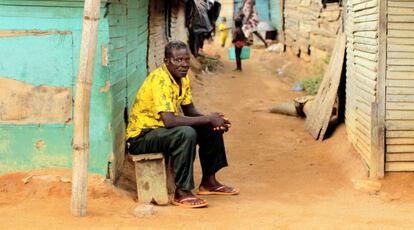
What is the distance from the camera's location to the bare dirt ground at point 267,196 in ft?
13.7

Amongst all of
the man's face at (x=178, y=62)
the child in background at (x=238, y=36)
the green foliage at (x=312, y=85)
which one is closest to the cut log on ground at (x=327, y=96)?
the green foliage at (x=312, y=85)

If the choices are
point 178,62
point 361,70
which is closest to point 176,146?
point 178,62

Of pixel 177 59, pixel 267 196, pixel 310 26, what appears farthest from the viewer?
pixel 310 26

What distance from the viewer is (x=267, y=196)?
17.8 ft

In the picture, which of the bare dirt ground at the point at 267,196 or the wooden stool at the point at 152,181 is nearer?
the bare dirt ground at the point at 267,196

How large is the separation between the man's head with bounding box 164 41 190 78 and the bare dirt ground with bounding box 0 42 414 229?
3.64ft

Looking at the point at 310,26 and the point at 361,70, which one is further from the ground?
the point at 310,26

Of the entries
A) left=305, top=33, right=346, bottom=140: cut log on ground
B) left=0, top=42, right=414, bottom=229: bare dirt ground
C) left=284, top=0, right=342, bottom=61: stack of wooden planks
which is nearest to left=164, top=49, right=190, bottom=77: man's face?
left=0, top=42, right=414, bottom=229: bare dirt ground

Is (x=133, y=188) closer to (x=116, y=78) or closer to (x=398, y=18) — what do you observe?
(x=116, y=78)

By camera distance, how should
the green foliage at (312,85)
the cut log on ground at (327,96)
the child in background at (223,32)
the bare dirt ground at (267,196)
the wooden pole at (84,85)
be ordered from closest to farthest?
1. the wooden pole at (84,85)
2. the bare dirt ground at (267,196)
3. the cut log on ground at (327,96)
4. the green foliage at (312,85)
5. the child in background at (223,32)

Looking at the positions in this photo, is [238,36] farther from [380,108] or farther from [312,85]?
[380,108]

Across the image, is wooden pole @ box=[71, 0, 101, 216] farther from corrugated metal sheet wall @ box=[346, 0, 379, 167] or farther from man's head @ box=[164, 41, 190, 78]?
corrugated metal sheet wall @ box=[346, 0, 379, 167]

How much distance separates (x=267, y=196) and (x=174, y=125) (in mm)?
1385

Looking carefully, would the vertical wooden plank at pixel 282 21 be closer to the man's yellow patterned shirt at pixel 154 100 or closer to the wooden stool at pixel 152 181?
the man's yellow patterned shirt at pixel 154 100
